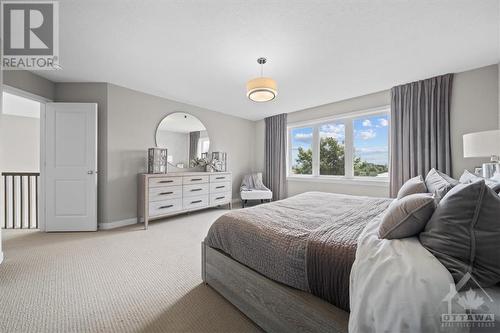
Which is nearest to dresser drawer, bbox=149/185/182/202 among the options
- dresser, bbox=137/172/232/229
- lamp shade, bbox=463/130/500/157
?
dresser, bbox=137/172/232/229

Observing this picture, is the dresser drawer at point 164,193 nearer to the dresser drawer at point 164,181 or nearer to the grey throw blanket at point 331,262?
the dresser drawer at point 164,181

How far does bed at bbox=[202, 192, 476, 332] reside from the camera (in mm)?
757

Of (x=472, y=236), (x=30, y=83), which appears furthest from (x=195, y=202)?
(x=472, y=236)

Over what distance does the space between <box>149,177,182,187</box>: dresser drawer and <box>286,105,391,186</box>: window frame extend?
8.74 feet

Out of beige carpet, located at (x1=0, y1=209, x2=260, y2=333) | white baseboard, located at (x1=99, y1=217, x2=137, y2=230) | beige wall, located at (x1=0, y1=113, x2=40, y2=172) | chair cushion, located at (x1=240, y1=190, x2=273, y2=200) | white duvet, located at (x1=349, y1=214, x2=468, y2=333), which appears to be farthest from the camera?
beige wall, located at (x1=0, y1=113, x2=40, y2=172)

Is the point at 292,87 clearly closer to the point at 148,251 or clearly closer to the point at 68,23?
the point at 68,23

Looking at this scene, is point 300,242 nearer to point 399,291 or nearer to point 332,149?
point 399,291

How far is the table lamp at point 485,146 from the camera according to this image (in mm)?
1827

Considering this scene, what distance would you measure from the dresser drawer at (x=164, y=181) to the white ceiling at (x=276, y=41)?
1.58m

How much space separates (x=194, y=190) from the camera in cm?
414

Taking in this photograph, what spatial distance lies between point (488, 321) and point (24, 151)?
7934mm

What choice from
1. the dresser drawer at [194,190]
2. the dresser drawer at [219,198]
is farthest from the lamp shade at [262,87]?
the dresser drawer at [219,198]

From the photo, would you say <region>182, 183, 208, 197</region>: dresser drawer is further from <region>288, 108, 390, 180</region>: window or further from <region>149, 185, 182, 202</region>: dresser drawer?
<region>288, 108, 390, 180</region>: window

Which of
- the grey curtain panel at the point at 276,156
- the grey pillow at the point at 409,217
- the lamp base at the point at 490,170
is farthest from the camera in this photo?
the grey curtain panel at the point at 276,156
